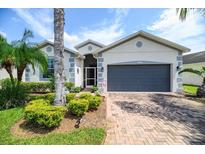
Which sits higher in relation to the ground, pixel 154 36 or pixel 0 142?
pixel 154 36

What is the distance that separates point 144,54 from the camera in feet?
52.6

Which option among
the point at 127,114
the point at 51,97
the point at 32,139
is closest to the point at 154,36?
the point at 127,114

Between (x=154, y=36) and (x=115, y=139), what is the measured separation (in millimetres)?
11888

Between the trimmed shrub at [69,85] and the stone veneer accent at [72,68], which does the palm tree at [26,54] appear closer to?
the trimmed shrub at [69,85]

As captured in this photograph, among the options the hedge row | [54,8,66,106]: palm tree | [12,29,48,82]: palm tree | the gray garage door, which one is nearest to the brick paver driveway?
[54,8,66,106]: palm tree

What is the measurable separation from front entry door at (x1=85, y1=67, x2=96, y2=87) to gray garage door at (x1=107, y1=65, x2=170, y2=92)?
523 cm

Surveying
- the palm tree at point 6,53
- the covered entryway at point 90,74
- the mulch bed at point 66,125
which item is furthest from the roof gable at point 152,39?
the mulch bed at point 66,125

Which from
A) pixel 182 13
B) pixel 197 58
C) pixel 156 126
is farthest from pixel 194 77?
Result: pixel 156 126

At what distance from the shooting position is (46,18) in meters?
10.6

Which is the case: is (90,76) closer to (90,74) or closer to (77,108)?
(90,74)

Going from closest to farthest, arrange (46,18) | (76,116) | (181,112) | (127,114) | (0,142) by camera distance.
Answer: (0,142), (76,116), (127,114), (181,112), (46,18)

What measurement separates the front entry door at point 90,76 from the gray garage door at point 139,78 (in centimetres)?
523

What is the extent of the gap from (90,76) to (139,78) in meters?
7.14
